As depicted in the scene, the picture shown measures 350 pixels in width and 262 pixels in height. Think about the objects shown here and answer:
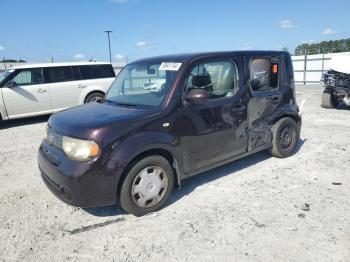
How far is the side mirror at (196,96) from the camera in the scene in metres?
3.73

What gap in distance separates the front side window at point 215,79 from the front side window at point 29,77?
7.12 metres

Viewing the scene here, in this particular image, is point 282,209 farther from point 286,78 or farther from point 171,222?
point 286,78

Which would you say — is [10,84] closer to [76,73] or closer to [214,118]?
[76,73]

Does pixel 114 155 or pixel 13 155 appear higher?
pixel 114 155

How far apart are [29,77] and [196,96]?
24.6ft

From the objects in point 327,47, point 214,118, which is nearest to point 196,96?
point 214,118

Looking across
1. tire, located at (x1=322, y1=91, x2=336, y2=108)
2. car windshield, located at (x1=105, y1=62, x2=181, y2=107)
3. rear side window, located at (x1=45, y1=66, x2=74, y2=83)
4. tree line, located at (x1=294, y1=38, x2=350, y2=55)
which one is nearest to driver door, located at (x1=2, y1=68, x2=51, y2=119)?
rear side window, located at (x1=45, y1=66, x2=74, y2=83)

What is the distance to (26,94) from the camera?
9.27 m

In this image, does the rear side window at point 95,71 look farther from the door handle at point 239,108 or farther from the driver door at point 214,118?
the door handle at point 239,108

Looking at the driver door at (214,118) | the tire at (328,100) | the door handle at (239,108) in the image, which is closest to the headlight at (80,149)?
the driver door at (214,118)

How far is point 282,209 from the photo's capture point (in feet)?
12.2

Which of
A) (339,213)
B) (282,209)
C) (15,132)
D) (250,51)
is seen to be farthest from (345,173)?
(15,132)

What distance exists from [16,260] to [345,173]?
15.0 feet

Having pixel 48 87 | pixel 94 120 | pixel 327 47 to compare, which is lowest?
pixel 94 120
